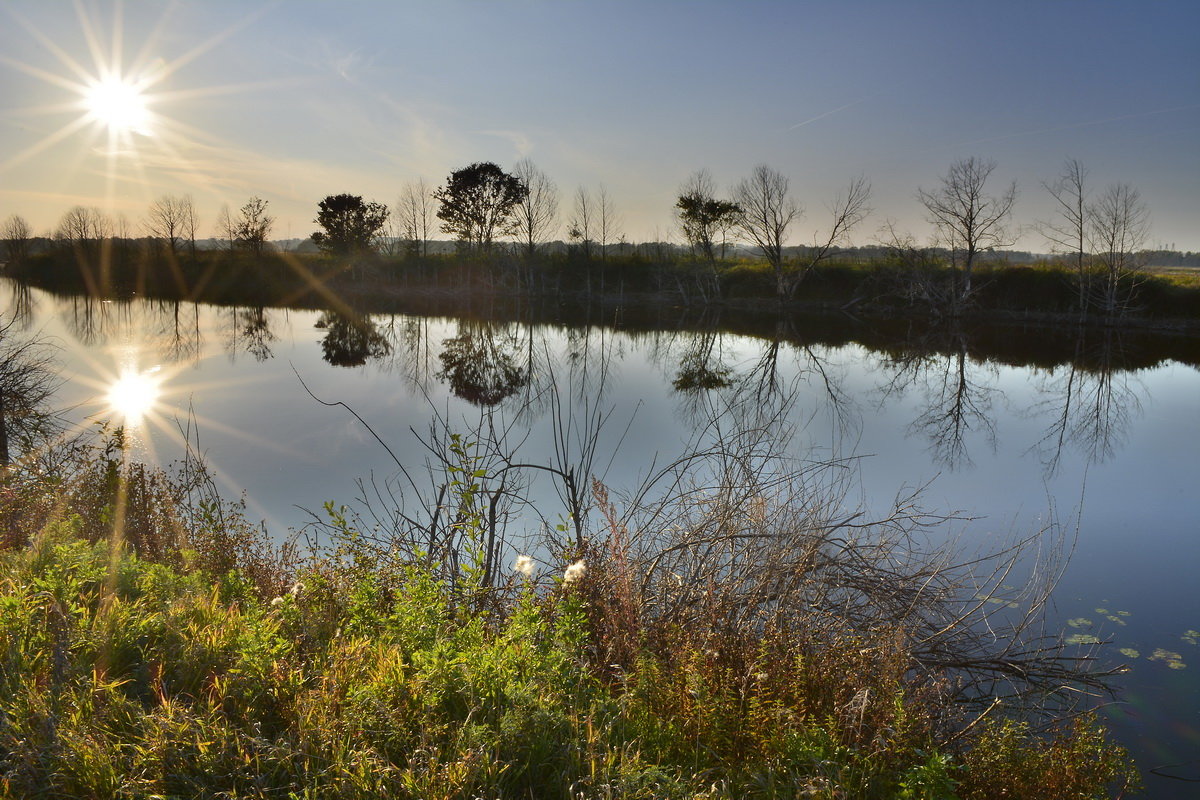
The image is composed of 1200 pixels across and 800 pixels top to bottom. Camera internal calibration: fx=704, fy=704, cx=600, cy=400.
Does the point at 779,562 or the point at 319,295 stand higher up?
the point at 319,295

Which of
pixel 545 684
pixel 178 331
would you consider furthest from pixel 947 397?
pixel 178 331

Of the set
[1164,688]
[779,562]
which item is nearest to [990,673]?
[1164,688]

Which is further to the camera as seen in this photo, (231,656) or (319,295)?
(319,295)

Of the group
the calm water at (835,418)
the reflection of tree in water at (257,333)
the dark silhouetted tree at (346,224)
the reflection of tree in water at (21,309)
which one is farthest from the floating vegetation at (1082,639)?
the dark silhouetted tree at (346,224)

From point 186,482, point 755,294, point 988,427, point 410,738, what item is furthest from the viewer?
point 755,294

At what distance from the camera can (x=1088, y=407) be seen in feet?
49.6

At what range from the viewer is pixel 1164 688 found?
4.79 m

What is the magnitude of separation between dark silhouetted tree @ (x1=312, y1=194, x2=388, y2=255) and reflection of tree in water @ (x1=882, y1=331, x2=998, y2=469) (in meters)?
44.4

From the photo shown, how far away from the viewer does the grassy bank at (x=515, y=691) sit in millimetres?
2703

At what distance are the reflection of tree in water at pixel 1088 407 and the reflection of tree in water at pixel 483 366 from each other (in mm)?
10167

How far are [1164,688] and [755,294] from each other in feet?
129

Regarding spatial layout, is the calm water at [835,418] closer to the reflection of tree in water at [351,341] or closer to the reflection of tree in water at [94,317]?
the reflection of tree in water at [351,341]

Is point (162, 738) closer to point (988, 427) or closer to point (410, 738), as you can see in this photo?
point (410, 738)

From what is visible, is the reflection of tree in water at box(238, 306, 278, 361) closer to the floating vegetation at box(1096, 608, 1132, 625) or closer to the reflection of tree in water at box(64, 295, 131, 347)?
the reflection of tree in water at box(64, 295, 131, 347)
